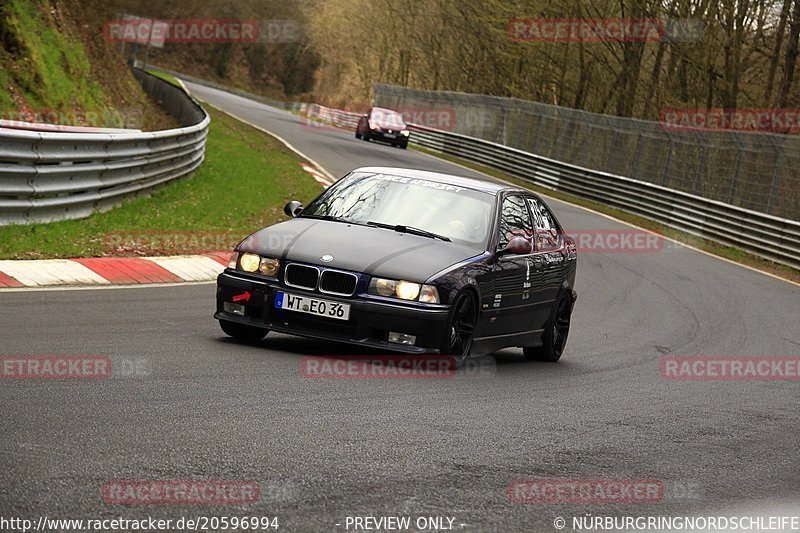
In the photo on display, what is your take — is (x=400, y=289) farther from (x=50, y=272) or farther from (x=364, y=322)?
(x=50, y=272)

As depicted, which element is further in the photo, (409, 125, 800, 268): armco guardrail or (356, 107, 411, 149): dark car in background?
(356, 107, 411, 149): dark car in background

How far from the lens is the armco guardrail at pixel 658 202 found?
84.6 ft

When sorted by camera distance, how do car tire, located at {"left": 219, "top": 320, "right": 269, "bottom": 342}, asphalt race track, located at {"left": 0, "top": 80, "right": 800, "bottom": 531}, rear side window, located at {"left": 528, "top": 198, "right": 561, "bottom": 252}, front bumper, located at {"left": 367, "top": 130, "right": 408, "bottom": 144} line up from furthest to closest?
1. front bumper, located at {"left": 367, "top": 130, "right": 408, "bottom": 144}
2. rear side window, located at {"left": 528, "top": 198, "right": 561, "bottom": 252}
3. car tire, located at {"left": 219, "top": 320, "right": 269, "bottom": 342}
4. asphalt race track, located at {"left": 0, "top": 80, "right": 800, "bottom": 531}

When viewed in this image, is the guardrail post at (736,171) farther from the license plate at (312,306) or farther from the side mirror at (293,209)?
the license plate at (312,306)

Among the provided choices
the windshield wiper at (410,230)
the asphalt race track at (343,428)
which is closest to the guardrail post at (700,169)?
the asphalt race track at (343,428)

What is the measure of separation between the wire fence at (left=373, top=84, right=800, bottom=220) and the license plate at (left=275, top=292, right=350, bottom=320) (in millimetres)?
20241

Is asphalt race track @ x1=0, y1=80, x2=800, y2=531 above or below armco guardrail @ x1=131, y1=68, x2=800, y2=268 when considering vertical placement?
above

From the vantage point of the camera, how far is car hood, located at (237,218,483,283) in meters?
8.31

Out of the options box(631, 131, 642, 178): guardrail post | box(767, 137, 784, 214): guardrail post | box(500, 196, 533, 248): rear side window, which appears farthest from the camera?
box(631, 131, 642, 178): guardrail post

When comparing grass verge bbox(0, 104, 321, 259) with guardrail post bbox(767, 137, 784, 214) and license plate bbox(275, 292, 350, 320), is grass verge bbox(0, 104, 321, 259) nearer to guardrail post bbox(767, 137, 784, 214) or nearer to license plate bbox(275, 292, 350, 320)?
license plate bbox(275, 292, 350, 320)

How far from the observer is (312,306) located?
27.1ft

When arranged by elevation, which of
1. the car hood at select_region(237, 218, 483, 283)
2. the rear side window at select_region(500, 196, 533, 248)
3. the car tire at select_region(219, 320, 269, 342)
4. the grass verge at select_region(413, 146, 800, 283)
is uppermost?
the rear side window at select_region(500, 196, 533, 248)

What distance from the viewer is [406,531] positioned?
4445 millimetres

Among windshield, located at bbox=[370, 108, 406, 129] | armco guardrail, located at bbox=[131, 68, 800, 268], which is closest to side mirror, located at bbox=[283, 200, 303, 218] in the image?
armco guardrail, located at bbox=[131, 68, 800, 268]
